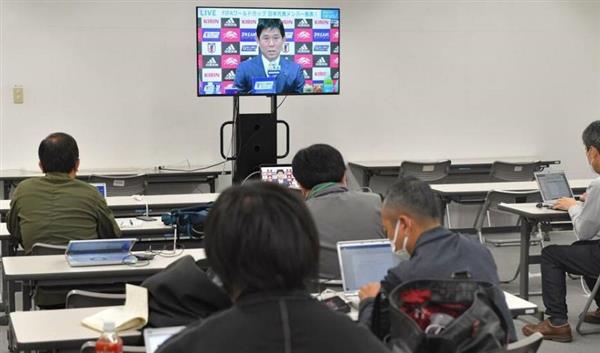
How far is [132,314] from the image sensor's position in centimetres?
254

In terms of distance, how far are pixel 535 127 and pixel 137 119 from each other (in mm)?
4333

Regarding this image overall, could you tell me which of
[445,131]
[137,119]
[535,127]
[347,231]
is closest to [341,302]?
[347,231]

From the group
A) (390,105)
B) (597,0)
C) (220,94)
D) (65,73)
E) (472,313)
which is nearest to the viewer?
(472,313)

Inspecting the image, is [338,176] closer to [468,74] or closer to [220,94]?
[220,94]

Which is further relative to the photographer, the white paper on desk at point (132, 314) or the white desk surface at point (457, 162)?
the white desk surface at point (457, 162)

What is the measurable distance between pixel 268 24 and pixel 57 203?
314 cm


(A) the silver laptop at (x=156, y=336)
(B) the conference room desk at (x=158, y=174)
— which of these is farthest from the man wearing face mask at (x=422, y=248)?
(B) the conference room desk at (x=158, y=174)

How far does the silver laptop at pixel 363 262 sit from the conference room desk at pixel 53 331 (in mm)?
194

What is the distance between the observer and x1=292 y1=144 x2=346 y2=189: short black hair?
3805mm

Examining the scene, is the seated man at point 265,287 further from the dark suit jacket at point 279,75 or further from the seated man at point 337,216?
the dark suit jacket at point 279,75

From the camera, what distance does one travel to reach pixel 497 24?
865 cm

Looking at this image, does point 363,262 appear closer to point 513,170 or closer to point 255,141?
point 255,141

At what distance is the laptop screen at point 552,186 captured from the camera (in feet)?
18.3

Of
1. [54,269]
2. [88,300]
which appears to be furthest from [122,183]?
[88,300]
